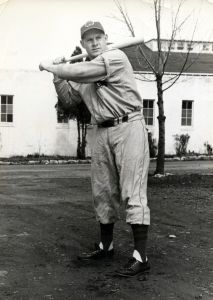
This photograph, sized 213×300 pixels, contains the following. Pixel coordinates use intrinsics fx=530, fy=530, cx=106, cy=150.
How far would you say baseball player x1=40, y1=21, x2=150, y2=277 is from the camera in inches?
170

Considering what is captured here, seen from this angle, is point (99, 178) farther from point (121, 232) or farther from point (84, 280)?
point (121, 232)

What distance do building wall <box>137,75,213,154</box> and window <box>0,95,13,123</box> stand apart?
19.0 feet

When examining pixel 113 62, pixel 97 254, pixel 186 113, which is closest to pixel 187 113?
pixel 186 113

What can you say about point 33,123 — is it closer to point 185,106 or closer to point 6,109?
point 6,109

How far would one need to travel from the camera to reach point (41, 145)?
22.2 m

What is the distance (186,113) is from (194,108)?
0.43m

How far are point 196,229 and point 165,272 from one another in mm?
1886

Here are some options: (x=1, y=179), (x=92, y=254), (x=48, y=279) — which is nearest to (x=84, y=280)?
(x=48, y=279)

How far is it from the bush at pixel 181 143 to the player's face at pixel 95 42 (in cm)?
1946

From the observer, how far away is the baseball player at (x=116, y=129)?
14.1 ft

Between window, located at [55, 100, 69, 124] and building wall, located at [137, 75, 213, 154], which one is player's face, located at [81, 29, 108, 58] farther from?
building wall, located at [137, 75, 213, 154]

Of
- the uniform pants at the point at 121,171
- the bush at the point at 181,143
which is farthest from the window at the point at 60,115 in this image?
the uniform pants at the point at 121,171

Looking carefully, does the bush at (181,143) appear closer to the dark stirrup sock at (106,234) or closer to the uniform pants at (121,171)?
the dark stirrup sock at (106,234)

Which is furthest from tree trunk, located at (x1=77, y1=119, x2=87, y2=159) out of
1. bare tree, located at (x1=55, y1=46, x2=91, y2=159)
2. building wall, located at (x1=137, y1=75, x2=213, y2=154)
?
building wall, located at (x1=137, y1=75, x2=213, y2=154)
